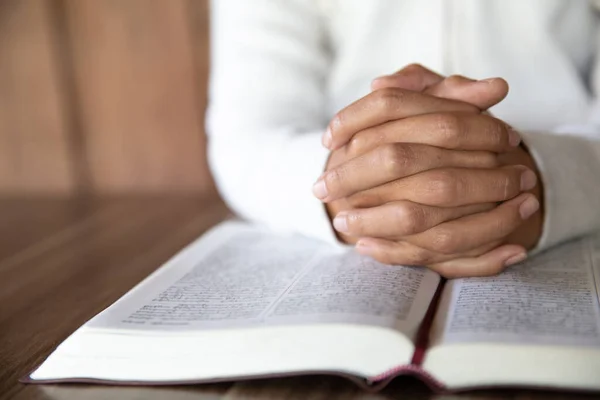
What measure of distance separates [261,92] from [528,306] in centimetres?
49

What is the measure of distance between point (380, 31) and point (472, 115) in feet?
1.18

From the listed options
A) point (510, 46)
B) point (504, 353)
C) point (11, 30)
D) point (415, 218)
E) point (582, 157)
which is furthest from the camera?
point (11, 30)

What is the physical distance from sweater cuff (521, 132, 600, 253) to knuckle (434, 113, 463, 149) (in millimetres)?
117

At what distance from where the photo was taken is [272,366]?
42 cm

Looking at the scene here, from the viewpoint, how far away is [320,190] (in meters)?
0.57

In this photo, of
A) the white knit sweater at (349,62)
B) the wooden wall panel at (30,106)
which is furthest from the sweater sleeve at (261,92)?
the wooden wall panel at (30,106)

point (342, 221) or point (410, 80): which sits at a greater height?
point (410, 80)

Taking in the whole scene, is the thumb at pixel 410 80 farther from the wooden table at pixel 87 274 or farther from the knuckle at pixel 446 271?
the wooden table at pixel 87 274

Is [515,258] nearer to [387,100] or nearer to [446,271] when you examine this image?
[446,271]

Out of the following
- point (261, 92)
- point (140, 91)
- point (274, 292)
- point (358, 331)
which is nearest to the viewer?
point (358, 331)

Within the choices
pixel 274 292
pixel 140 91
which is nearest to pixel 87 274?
pixel 274 292

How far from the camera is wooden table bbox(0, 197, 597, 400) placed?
1.38ft

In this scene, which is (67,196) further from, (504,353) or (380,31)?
(504,353)

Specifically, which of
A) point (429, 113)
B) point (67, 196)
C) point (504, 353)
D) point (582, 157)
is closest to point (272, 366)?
point (504, 353)
